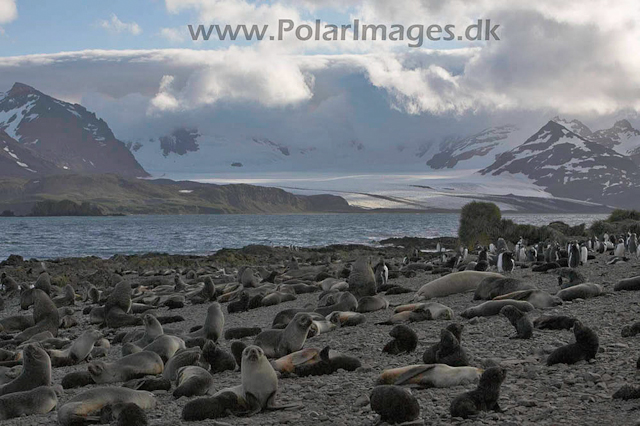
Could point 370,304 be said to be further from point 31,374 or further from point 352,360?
point 31,374

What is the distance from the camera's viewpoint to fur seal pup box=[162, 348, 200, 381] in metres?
7.16

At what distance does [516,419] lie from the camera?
493 centimetres

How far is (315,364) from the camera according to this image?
684 cm

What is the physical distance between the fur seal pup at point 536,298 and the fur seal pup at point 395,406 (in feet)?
16.3

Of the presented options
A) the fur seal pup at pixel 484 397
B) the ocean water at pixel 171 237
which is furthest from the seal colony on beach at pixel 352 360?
the ocean water at pixel 171 237

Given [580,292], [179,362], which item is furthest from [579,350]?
[580,292]

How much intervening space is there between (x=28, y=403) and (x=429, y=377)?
3416mm

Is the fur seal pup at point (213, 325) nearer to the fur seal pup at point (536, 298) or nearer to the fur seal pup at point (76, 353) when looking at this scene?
the fur seal pup at point (76, 353)

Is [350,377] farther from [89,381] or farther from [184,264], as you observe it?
[184,264]

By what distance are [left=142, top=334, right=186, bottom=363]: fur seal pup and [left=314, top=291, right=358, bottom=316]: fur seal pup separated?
2476mm

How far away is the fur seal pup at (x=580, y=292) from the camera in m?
10.1

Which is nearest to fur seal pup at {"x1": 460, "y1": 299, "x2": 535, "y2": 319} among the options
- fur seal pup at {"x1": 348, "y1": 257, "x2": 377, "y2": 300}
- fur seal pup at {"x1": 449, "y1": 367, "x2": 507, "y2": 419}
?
fur seal pup at {"x1": 348, "y1": 257, "x2": 377, "y2": 300}

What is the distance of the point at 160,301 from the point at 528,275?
7553mm

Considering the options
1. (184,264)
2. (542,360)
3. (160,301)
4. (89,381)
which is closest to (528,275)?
(160,301)
